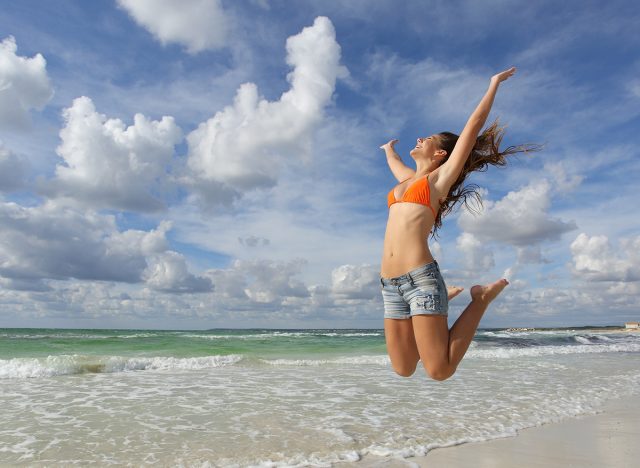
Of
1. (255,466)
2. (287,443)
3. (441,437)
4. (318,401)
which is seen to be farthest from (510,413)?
(255,466)

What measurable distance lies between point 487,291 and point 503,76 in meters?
1.62

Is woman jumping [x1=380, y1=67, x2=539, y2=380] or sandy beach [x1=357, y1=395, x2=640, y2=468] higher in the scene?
woman jumping [x1=380, y1=67, x2=539, y2=380]

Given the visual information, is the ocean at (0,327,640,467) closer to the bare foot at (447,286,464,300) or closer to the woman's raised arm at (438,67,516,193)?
the bare foot at (447,286,464,300)

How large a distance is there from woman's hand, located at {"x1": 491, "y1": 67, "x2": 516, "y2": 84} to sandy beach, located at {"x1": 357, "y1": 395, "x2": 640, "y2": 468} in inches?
149

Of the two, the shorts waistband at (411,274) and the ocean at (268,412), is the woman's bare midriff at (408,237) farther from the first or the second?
the ocean at (268,412)

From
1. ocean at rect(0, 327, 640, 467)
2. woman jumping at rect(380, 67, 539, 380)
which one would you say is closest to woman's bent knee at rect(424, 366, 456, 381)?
woman jumping at rect(380, 67, 539, 380)

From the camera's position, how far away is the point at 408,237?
12.7ft

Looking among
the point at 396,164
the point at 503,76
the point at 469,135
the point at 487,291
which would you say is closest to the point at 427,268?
the point at 487,291

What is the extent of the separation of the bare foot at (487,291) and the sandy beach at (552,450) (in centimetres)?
233

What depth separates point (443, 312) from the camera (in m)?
3.75

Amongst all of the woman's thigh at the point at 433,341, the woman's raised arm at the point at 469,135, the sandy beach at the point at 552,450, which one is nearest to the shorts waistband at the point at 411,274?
the woman's thigh at the point at 433,341

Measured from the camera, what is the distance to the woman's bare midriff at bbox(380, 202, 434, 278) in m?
3.82

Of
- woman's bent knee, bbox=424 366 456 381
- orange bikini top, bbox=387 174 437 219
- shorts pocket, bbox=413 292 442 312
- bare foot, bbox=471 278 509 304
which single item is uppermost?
orange bikini top, bbox=387 174 437 219

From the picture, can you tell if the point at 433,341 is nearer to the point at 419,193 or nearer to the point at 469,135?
the point at 419,193
